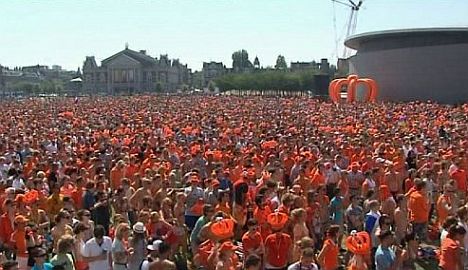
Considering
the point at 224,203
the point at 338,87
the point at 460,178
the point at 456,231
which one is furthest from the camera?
the point at 338,87

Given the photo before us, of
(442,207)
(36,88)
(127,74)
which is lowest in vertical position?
(442,207)

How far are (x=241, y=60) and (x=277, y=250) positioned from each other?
170111 mm

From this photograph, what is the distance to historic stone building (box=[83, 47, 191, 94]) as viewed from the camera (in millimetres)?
143250

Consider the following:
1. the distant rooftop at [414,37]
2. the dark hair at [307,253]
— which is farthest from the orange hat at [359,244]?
the distant rooftop at [414,37]

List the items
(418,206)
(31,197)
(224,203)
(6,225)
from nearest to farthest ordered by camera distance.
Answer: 1. (6,225)
2. (224,203)
3. (418,206)
4. (31,197)

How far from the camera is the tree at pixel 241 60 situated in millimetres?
175625

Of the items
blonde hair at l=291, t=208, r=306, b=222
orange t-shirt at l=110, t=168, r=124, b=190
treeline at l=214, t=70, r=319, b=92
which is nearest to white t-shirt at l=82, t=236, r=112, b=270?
blonde hair at l=291, t=208, r=306, b=222

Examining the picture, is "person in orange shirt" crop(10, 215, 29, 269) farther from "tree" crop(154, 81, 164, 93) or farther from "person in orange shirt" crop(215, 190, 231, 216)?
"tree" crop(154, 81, 164, 93)

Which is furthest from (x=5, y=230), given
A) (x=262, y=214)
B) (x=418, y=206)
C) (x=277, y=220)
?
(x=418, y=206)

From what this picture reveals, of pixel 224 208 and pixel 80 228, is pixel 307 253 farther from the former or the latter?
pixel 224 208

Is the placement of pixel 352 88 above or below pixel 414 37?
below

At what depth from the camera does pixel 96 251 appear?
792 cm

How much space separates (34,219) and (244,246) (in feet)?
11.5

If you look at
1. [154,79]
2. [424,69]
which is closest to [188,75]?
[154,79]
